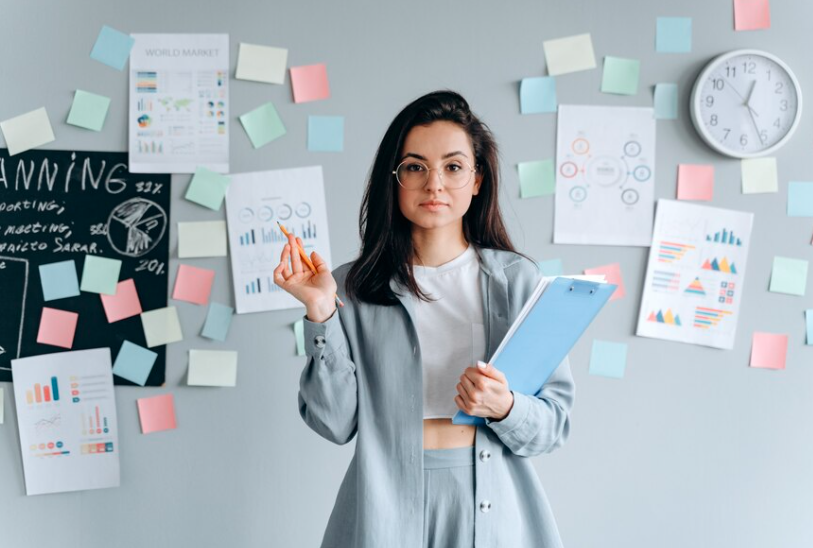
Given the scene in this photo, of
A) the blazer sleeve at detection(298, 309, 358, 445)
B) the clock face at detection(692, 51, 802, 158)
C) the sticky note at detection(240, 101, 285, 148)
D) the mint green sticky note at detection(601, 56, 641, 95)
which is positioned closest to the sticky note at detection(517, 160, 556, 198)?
the mint green sticky note at detection(601, 56, 641, 95)

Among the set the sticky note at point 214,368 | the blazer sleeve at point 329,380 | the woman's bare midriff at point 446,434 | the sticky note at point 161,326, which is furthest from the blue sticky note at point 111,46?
the woman's bare midriff at point 446,434

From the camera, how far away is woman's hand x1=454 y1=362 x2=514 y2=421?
3.60 ft

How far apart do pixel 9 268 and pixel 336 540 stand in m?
1.10

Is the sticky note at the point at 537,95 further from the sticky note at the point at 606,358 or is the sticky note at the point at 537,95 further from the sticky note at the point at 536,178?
the sticky note at the point at 606,358

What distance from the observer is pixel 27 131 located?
6.00ft

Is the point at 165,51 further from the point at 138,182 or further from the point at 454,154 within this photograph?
the point at 454,154

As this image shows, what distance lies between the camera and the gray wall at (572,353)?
1845 mm

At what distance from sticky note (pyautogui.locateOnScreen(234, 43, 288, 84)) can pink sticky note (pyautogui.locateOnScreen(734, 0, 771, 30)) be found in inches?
42.6

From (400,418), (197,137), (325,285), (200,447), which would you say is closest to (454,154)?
(325,285)

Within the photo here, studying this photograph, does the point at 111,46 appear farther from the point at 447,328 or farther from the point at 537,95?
the point at 447,328

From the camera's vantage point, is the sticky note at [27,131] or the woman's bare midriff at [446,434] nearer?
the woman's bare midriff at [446,434]

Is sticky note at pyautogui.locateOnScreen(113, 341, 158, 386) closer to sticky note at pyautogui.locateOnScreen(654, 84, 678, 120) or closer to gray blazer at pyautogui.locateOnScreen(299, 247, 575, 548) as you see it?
gray blazer at pyautogui.locateOnScreen(299, 247, 575, 548)

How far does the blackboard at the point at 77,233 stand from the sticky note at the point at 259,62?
0.31 meters

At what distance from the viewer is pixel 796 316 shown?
6.31 feet
